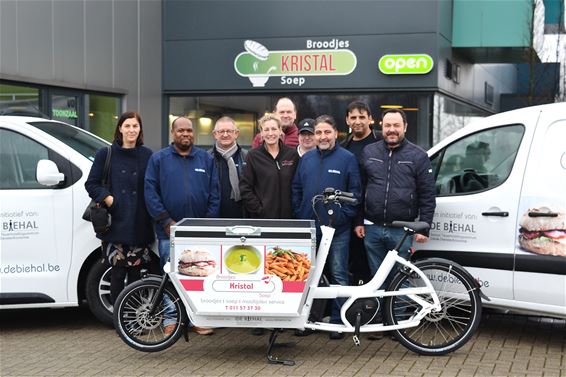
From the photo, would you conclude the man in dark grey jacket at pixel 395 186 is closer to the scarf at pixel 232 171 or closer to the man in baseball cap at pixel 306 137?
the man in baseball cap at pixel 306 137

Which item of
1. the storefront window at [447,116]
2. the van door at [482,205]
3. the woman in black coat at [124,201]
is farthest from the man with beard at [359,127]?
the storefront window at [447,116]

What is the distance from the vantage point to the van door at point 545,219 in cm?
580

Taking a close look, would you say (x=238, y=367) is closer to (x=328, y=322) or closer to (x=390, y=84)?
(x=328, y=322)

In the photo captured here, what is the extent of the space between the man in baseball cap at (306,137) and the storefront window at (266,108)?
777 centimetres

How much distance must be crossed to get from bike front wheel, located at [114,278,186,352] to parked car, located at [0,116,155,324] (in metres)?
0.92

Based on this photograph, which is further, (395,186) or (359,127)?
(359,127)

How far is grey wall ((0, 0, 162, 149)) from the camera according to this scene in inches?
452

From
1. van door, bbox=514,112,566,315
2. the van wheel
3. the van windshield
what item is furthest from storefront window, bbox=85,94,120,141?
van door, bbox=514,112,566,315

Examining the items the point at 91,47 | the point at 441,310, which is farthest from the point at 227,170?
the point at 91,47

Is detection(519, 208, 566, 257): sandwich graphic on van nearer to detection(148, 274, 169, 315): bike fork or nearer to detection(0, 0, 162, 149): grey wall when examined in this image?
detection(148, 274, 169, 315): bike fork

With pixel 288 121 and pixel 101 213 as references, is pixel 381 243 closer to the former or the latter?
pixel 288 121

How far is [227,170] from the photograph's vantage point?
21.2 ft

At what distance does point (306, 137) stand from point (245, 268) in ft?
5.32

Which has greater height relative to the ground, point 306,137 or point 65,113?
point 65,113
